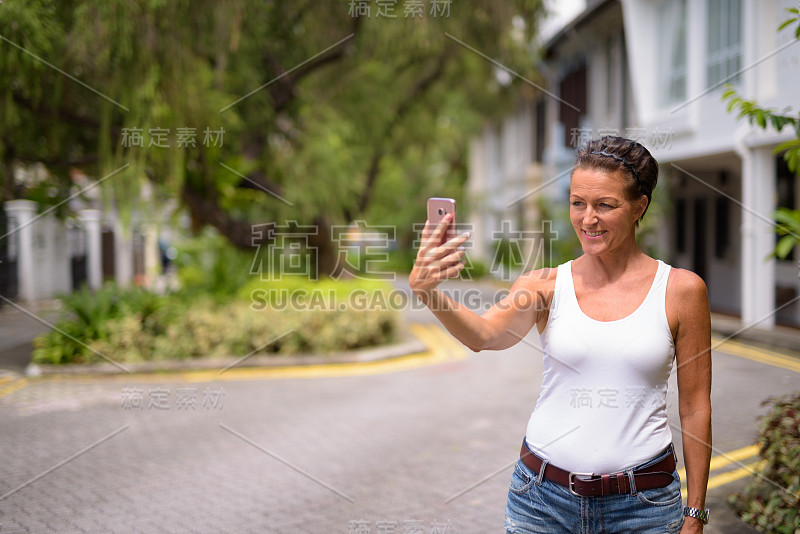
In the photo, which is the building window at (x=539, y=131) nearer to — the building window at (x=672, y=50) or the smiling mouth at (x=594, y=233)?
the building window at (x=672, y=50)

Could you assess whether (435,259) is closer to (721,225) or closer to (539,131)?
(721,225)

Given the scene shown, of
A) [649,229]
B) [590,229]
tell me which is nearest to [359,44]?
[649,229]

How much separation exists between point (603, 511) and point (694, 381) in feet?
1.53

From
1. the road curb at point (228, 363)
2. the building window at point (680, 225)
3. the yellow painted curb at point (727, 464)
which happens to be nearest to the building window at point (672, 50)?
the building window at point (680, 225)

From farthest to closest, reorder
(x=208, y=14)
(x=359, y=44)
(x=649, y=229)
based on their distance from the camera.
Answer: (x=649, y=229), (x=359, y=44), (x=208, y=14)

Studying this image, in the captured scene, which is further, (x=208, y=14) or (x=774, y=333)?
(x=774, y=333)

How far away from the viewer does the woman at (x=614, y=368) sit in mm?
1949

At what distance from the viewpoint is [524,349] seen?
36.7 ft

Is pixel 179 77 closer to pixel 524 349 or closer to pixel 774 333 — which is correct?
pixel 524 349

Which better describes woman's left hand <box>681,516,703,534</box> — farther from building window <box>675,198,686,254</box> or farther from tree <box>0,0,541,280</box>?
building window <box>675,198,686,254</box>

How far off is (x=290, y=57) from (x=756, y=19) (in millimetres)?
7968

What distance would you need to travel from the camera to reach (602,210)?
1.99 metres

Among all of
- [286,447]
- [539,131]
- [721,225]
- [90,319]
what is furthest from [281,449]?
[539,131]

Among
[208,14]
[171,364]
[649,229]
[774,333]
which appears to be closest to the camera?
[208,14]
